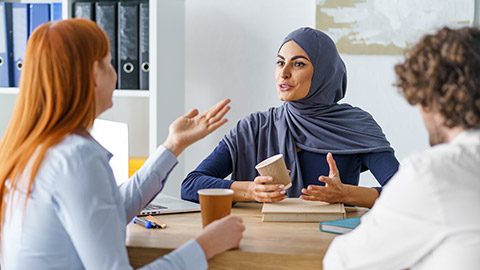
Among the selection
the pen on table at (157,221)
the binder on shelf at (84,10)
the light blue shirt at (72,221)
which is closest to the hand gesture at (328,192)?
the pen on table at (157,221)

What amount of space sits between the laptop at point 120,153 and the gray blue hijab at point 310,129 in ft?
1.49

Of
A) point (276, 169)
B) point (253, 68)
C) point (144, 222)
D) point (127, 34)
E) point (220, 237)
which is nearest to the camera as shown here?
point (220, 237)

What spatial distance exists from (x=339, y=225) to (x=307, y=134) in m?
0.74

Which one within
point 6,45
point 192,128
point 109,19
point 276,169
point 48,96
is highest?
point 109,19

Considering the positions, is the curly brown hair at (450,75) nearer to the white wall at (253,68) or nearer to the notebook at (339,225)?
the notebook at (339,225)

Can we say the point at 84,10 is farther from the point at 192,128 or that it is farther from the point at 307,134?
the point at 192,128

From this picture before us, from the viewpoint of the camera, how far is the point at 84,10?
2693 millimetres

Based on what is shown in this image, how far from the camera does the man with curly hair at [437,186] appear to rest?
96 cm

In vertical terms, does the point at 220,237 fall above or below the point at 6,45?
below

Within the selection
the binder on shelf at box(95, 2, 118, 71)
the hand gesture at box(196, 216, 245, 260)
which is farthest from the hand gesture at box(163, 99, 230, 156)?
the binder on shelf at box(95, 2, 118, 71)

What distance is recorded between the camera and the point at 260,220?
5.00ft

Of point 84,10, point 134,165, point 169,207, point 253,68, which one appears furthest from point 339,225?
point 84,10

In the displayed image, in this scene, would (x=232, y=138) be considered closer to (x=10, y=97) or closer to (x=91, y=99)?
(x=91, y=99)

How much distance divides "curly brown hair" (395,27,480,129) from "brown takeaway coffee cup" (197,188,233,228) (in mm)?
520
